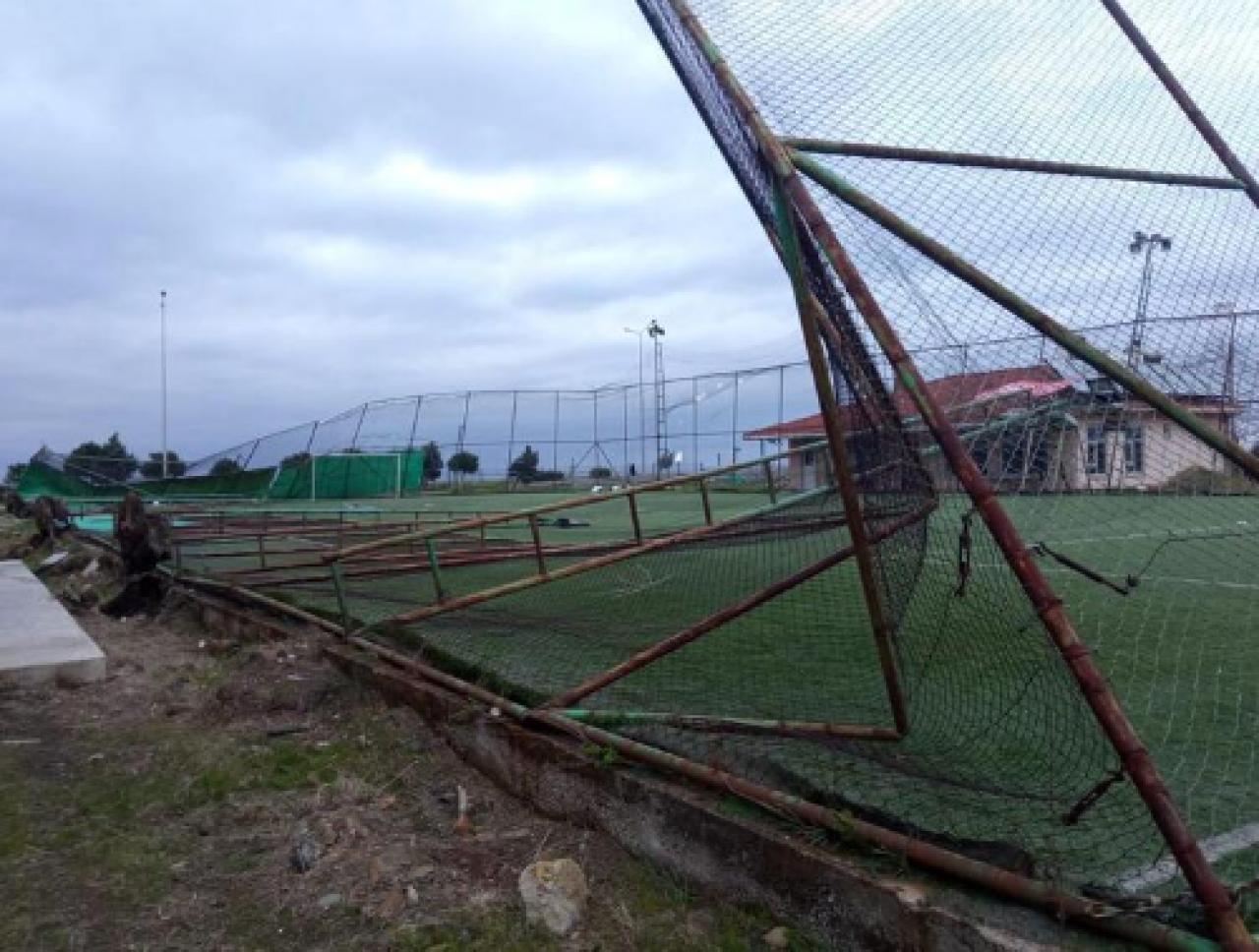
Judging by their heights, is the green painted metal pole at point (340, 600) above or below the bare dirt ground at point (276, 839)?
above

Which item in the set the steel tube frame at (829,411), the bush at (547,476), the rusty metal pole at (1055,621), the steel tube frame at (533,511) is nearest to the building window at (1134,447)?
the steel tube frame at (829,411)

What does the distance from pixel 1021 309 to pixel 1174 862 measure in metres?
1.47

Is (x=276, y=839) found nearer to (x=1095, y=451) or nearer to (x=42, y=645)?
(x=1095, y=451)

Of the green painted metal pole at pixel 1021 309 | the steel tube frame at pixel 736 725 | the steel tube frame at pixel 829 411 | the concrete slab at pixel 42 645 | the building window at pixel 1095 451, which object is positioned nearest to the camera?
the green painted metal pole at pixel 1021 309

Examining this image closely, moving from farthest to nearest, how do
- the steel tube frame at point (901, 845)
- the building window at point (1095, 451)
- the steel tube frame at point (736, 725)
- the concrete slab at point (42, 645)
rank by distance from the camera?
the concrete slab at point (42, 645), the steel tube frame at point (736, 725), the building window at point (1095, 451), the steel tube frame at point (901, 845)

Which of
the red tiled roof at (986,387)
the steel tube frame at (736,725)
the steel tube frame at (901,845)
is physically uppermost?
the red tiled roof at (986,387)

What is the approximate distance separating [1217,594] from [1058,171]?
536 centimetres

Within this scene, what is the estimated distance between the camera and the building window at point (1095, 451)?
3246 millimetres

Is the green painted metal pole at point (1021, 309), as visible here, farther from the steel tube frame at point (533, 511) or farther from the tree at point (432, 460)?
the tree at point (432, 460)

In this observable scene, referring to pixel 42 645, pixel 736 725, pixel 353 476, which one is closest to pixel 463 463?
pixel 353 476

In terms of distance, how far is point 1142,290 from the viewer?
3.22 m

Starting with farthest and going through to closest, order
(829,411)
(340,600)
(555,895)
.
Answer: (340,600)
(555,895)
(829,411)

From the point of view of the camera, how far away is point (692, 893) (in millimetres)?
3152

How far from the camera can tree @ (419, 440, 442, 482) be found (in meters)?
35.8
